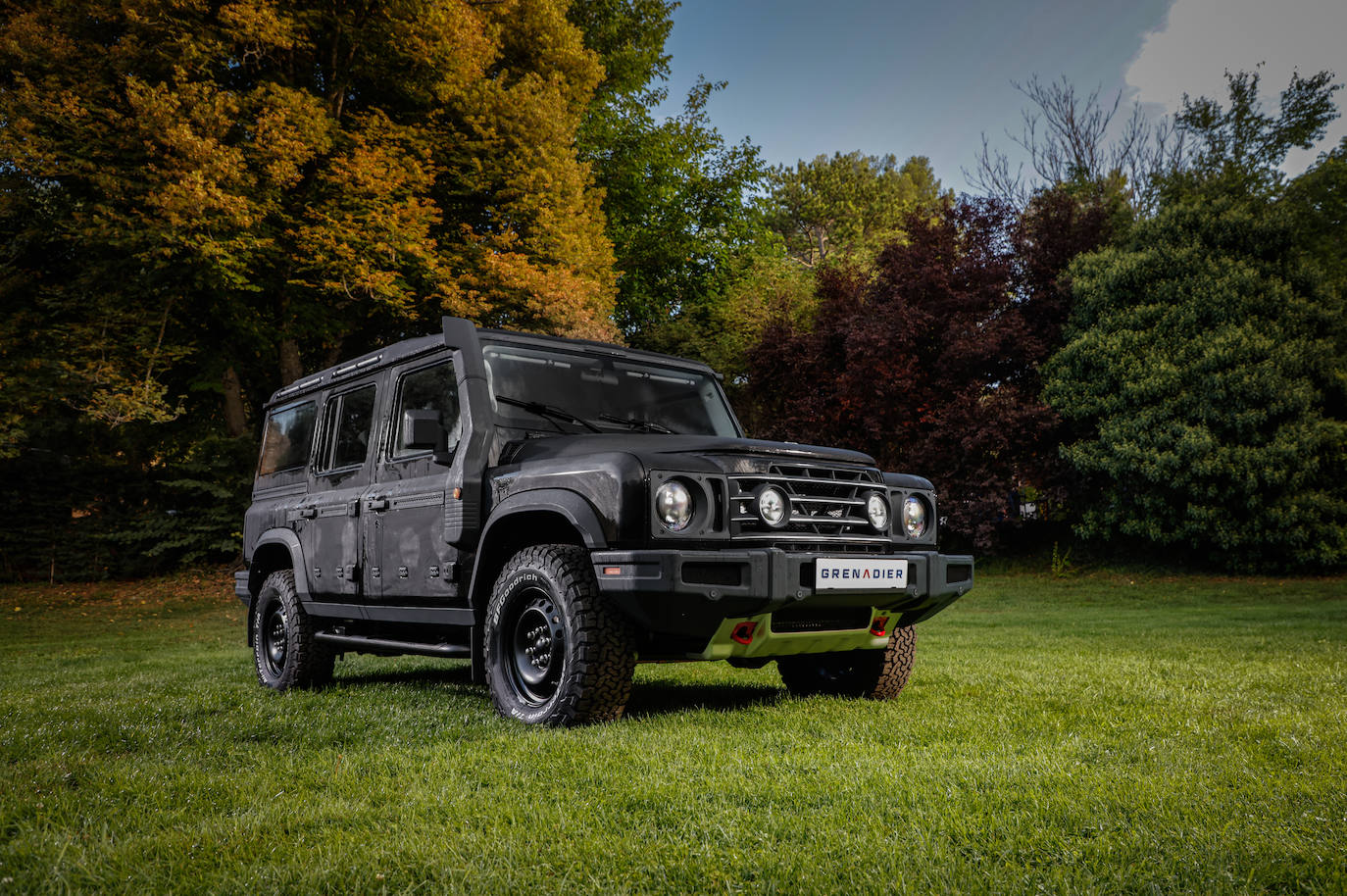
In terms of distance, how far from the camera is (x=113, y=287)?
59.3ft

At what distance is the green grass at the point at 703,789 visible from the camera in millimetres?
2779

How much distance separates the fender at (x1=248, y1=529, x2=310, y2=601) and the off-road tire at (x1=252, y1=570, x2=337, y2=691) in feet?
0.35

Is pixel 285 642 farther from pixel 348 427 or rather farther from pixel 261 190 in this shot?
pixel 261 190

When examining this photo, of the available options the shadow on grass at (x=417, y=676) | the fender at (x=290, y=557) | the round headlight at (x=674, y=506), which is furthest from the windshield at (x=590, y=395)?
the fender at (x=290, y=557)

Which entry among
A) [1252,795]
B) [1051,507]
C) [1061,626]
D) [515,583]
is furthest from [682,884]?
[1051,507]

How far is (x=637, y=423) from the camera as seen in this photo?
20.0ft

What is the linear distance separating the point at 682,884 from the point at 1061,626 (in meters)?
10.9

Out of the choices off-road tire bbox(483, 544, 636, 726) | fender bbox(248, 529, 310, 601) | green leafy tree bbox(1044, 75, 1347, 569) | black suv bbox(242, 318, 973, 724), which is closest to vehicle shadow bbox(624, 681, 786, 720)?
black suv bbox(242, 318, 973, 724)

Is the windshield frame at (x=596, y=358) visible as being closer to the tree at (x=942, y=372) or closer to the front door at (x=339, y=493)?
the front door at (x=339, y=493)

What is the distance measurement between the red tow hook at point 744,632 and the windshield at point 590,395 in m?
1.65

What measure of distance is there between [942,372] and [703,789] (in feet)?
59.9

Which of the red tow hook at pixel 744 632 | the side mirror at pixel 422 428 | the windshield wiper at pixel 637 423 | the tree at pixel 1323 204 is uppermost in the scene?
the tree at pixel 1323 204

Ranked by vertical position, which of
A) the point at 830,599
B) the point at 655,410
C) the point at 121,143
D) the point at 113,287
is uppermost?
the point at 121,143

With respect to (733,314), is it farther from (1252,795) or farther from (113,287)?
(1252,795)
